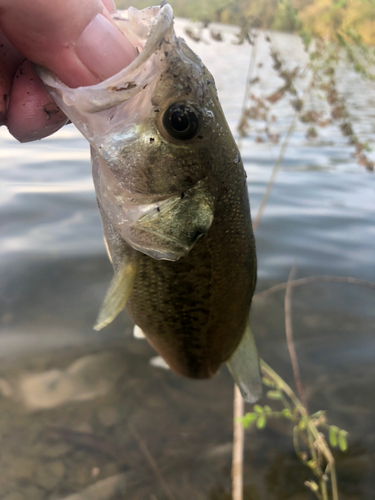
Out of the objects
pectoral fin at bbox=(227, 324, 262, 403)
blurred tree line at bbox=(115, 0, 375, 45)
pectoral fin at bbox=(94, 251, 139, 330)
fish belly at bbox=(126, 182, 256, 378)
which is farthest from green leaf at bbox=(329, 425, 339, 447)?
blurred tree line at bbox=(115, 0, 375, 45)

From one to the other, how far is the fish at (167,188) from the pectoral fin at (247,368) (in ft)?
0.39

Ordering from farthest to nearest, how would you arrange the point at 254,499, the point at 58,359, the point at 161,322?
the point at 58,359 < the point at 254,499 < the point at 161,322

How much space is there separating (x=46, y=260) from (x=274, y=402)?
8.29ft

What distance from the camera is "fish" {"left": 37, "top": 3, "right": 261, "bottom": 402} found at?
995mm

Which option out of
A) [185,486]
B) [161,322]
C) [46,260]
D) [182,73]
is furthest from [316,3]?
[185,486]

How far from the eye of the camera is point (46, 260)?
145 inches

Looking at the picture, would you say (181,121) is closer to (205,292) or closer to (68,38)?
(68,38)

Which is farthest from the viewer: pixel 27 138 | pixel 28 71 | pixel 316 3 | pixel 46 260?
pixel 46 260

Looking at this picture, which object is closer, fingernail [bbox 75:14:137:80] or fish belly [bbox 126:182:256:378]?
fingernail [bbox 75:14:137:80]

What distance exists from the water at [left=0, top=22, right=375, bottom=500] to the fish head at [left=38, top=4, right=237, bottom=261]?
5.75ft

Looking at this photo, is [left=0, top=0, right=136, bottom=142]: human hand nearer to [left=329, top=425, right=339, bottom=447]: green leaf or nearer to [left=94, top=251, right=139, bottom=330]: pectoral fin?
[left=94, top=251, right=139, bottom=330]: pectoral fin

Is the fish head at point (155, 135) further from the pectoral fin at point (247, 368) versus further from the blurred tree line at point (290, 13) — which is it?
the blurred tree line at point (290, 13)

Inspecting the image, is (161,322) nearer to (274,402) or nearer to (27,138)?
(27,138)

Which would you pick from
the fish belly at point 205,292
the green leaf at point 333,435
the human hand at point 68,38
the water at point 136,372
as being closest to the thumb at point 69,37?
the human hand at point 68,38
